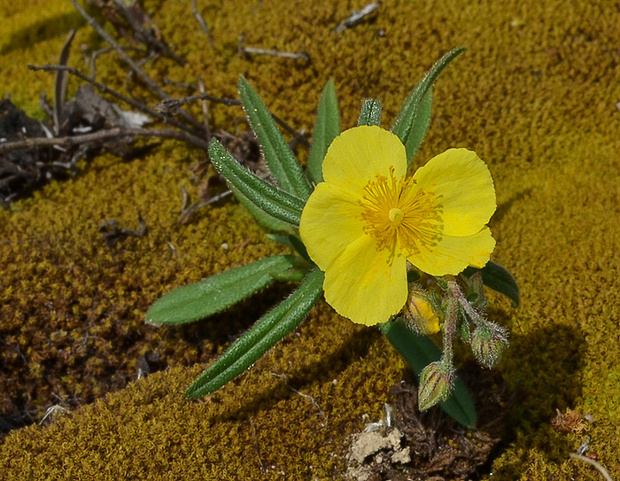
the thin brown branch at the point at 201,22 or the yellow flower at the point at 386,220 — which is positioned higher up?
the thin brown branch at the point at 201,22

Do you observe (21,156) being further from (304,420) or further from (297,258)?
(304,420)

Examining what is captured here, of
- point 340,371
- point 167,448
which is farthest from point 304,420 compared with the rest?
point 167,448

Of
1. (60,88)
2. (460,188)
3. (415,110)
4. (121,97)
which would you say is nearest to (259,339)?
(460,188)

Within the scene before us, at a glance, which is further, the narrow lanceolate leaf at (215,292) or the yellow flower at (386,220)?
the narrow lanceolate leaf at (215,292)

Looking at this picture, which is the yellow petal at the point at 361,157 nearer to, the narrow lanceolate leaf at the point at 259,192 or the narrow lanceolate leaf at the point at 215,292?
the narrow lanceolate leaf at the point at 259,192

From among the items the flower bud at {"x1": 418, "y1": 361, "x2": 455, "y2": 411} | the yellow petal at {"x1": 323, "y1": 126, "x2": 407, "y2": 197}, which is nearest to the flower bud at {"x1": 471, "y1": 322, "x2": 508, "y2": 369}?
the flower bud at {"x1": 418, "y1": 361, "x2": 455, "y2": 411}

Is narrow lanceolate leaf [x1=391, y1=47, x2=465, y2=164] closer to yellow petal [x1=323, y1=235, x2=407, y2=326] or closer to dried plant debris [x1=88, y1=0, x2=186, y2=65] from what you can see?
yellow petal [x1=323, y1=235, x2=407, y2=326]

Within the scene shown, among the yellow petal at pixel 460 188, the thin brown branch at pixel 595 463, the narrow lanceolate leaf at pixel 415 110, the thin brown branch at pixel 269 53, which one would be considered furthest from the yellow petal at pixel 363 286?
the thin brown branch at pixel 269 53
